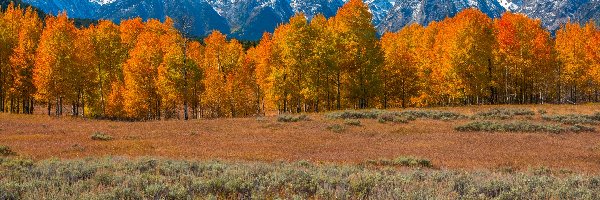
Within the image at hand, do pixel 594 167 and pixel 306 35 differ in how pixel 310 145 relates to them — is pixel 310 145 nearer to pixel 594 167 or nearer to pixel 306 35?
pixel 594 167

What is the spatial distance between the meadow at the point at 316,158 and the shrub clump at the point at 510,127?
8 centimetres

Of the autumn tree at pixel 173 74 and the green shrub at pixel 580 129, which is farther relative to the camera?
the autumn tree at pixel 173 74

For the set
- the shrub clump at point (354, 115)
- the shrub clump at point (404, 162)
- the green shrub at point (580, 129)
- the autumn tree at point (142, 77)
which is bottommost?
the shrub clump at point (404, 162)

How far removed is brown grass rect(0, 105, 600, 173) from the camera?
20594 mm

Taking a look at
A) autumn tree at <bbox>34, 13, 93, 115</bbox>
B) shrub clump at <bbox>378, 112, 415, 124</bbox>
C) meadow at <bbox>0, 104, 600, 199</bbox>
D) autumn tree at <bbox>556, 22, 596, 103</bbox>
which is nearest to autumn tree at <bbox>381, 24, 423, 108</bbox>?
meadow at <bbox>0, 104, 600, 199</bbox>

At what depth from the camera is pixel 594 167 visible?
19.2 meters

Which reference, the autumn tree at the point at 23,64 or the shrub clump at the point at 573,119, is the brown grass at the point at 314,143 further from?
the autumn tree at the point at 23,64

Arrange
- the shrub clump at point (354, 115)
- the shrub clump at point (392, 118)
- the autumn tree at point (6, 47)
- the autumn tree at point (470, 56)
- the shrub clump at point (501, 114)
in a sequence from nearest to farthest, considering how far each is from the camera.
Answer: the shrub clump at point (392, 118)
the shrub clump at point (354, 115)
the shrub clump at point (501, 114)
the autumn tree at point (6, 47)
the autumn tree at point (470, 56)

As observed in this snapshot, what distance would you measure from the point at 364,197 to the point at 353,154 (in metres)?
12.5

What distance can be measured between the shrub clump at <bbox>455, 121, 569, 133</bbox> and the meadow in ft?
0.26

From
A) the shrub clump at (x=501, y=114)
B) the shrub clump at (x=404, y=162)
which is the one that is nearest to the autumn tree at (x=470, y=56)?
the shrub clump at (x=501, y=114)

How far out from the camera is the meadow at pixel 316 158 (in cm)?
959

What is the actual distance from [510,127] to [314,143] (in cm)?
1561

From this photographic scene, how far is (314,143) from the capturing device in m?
26.1
